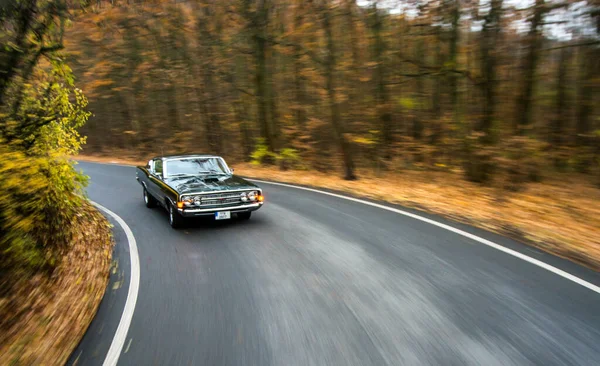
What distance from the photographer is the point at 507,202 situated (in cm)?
1008

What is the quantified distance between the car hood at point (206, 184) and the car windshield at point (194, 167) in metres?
0.32

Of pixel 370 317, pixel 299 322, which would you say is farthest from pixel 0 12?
pixel 370 317

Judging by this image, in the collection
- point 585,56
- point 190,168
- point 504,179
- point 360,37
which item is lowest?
point 504,179

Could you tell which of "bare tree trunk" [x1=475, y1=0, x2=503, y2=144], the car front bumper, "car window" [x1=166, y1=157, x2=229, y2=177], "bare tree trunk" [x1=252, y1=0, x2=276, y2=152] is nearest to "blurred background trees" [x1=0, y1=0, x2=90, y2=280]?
the car front bumper

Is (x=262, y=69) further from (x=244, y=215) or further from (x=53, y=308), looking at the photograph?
(x=53, y=308)

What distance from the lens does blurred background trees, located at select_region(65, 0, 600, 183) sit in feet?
39.2

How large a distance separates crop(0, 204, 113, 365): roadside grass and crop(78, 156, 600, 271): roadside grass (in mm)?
6493

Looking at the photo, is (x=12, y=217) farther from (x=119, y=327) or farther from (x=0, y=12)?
(x=0, y=12)

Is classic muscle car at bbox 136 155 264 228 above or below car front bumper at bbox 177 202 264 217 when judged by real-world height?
above

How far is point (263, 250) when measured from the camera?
6645mm

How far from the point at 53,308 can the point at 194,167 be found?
16.6 feet

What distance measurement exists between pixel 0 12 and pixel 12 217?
3427 mm

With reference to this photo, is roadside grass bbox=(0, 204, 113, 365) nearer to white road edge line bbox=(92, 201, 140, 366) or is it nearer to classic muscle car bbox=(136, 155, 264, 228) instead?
white road edge line bbox=(92, 201, 140, 366)

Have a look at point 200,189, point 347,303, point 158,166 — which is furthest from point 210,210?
point 347,303
